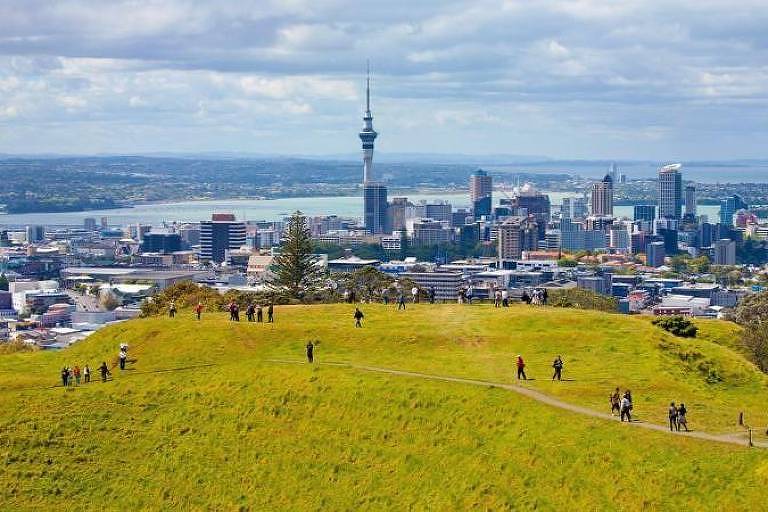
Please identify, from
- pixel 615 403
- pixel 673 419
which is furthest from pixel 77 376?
pixel 673 419

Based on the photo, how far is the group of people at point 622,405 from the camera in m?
37.1

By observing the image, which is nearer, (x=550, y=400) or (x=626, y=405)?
(x=626, y=405)

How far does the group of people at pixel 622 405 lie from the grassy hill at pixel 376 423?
0.64 m

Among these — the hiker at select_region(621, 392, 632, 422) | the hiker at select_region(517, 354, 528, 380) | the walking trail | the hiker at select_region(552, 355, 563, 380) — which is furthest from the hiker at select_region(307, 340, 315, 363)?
the hiker at select_region(621, 392, 632, 422)

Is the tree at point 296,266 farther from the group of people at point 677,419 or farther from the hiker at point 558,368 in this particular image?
the group of people at point 677,419

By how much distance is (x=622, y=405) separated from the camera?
37.2 m

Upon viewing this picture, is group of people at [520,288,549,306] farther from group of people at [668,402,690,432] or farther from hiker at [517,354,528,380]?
group of people at [668,402,690,432]

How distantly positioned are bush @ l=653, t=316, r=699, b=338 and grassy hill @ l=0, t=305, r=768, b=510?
3929 mm

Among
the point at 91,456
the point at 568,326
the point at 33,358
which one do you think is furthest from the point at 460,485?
the point at 33,358

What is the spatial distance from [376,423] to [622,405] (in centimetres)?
784

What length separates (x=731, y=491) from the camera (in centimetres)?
3272

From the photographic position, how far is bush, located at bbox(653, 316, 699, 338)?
53.6 m

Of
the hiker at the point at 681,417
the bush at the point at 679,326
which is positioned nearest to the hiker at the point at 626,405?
the hiker at the point at 681,417

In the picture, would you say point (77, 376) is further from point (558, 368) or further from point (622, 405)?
point (622, 405)
